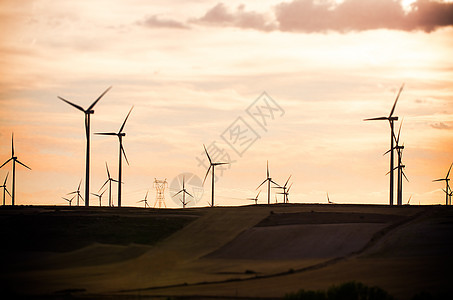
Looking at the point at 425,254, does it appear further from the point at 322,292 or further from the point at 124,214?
the point at 124,214

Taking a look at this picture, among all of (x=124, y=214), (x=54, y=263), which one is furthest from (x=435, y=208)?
(x=54, y=263)

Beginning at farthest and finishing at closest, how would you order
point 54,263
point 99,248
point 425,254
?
1. point 99,248
2. point 54,263
3. point 425,254

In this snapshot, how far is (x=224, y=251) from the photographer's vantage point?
113 m

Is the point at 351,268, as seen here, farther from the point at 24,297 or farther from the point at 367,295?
the point at 24,297

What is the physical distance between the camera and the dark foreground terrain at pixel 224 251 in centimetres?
8300

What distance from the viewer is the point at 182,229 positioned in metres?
129

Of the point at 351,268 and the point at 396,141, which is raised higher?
the point at 396,141

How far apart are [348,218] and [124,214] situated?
38642 mm

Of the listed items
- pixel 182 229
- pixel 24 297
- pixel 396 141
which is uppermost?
pixel 396 141

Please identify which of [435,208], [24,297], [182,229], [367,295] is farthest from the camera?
[435,208]

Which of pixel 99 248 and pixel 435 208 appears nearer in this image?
pixel 99 248

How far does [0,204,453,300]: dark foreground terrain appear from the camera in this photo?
8300 cm

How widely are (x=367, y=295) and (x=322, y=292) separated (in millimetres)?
3632

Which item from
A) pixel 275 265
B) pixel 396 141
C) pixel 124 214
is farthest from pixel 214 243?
pixel 396 141
